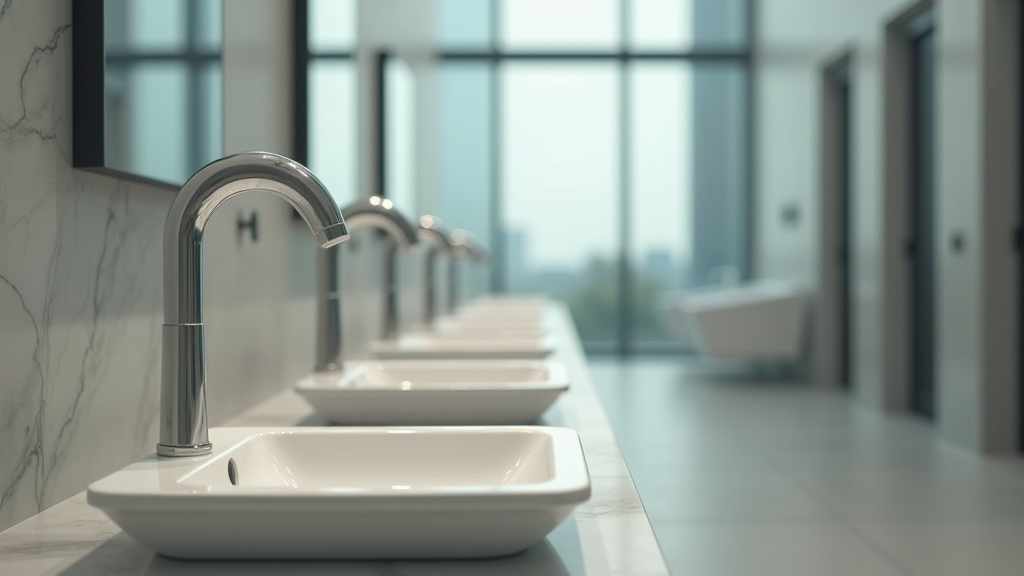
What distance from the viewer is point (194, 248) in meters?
0.89

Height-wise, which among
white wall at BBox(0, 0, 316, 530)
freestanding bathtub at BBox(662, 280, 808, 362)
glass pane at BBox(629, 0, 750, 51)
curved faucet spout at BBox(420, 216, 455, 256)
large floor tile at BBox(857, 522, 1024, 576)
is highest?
glass pane at BBox(629, 0, 750, 51)

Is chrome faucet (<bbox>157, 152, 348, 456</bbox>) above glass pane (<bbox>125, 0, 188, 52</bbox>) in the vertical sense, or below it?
below

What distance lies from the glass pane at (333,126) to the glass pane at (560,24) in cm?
538

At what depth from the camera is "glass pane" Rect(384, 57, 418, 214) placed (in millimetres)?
3189

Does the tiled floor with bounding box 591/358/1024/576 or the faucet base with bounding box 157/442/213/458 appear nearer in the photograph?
the faucet base with bounding box 157/442/213/458

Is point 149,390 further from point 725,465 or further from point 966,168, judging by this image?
point 966,168

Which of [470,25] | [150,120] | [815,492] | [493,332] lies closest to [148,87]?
[150,120]

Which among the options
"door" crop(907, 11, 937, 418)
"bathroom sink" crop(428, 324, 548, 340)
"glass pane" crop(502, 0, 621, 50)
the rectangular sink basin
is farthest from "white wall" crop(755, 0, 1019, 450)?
the rectangular sink basin

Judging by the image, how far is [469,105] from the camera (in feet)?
25.1

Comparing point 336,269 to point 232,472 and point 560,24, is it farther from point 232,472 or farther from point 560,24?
point 560,24

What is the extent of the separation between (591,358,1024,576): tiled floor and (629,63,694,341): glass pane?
2412mm

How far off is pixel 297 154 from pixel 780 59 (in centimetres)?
570

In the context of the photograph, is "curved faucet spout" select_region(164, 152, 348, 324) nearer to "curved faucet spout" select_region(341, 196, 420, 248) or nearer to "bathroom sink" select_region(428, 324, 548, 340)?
"curved faucet spout" select_region(341, 196, 420, 248)

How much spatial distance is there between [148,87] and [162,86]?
51mm
